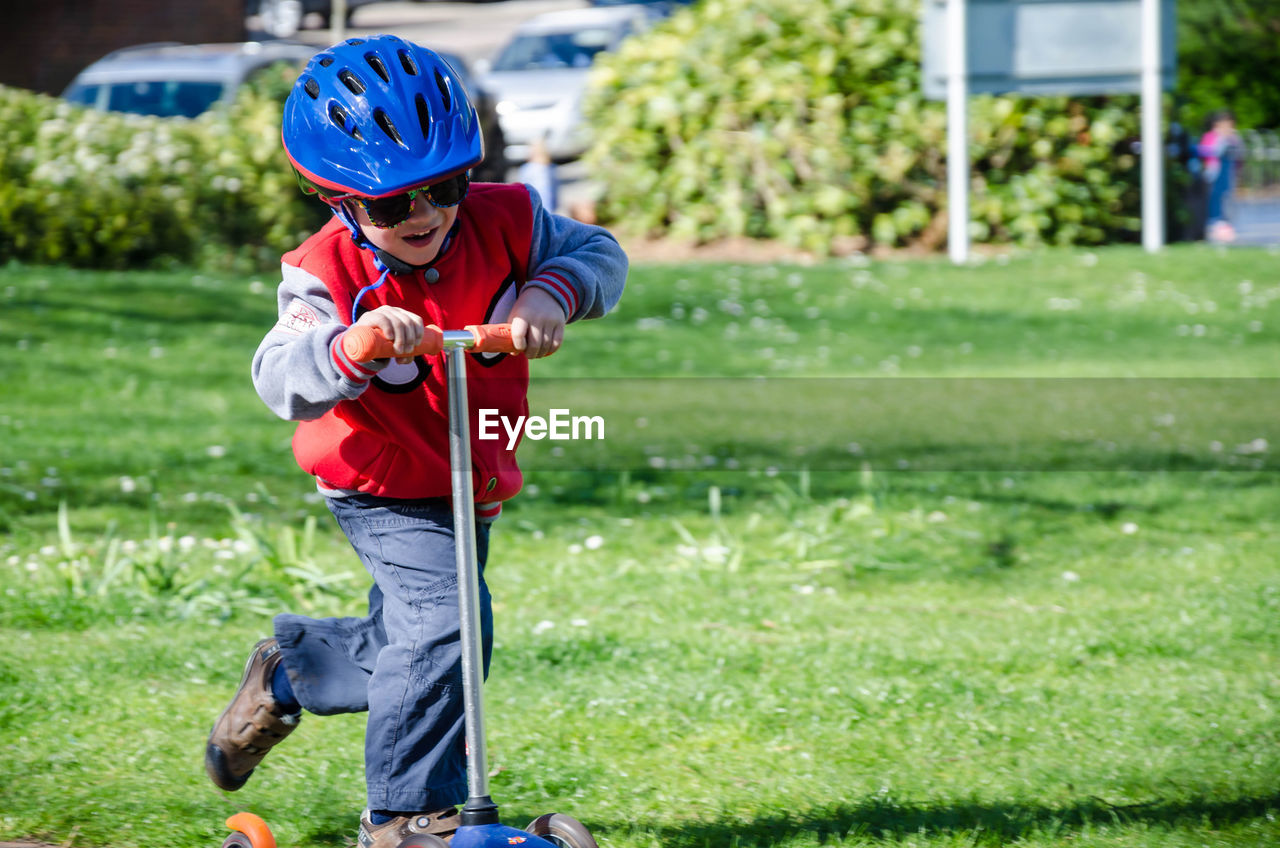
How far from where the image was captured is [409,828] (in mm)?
2807

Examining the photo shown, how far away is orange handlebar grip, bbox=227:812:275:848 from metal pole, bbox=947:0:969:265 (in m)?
11.5

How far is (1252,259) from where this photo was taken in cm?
1381

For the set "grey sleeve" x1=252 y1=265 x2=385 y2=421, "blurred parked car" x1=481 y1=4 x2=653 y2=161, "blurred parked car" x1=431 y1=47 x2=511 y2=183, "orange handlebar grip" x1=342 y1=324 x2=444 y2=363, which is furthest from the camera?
"blurred parked car" x1=481 y1=4 x2=653 y2=161

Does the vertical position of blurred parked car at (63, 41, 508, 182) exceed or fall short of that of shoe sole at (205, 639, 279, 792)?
it exceeds it

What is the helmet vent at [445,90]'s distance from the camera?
262 cm

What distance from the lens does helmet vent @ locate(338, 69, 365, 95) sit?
2.58 m

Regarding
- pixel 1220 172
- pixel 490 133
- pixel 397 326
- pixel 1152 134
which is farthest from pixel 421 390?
pixel 1220 172

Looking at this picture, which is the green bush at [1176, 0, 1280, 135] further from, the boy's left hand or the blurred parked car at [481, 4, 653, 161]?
the boy's left hand

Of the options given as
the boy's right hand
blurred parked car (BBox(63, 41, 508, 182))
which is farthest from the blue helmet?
blurred parked car (BBox(63, 41, 508, 182))

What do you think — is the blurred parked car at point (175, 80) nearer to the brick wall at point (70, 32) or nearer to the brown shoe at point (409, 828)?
the brick wall at point (70, 32)

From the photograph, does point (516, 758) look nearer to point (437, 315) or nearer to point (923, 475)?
point (437, 315)

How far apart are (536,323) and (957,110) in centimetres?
1156

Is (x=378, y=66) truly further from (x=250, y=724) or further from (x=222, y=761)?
(x=222, y=761)

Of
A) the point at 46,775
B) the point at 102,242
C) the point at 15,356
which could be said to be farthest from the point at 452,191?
the point at 102,242
